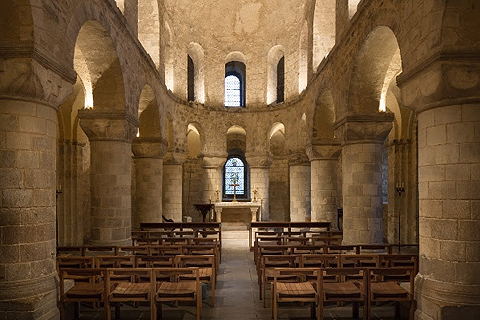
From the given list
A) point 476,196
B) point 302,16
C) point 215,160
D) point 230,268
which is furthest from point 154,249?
point 302,16

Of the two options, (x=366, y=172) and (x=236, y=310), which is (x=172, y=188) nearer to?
(x=366, y=172)

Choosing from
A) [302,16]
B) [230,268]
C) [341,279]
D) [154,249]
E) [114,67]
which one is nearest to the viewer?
[341,279]

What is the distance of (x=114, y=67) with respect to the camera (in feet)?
32.4

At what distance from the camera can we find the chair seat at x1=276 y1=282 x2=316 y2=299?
566 centimetres

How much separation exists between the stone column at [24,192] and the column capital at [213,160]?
14.5 metres

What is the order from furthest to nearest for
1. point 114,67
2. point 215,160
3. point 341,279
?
point 215,160 < point 114,67 < point 341,279

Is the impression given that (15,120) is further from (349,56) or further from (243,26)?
(243,26)

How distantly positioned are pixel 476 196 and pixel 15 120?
584cm

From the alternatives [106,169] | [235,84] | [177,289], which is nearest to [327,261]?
[177,289]

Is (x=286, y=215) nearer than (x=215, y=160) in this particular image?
No

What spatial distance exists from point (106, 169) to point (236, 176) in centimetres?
1530

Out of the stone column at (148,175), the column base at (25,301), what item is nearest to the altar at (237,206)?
the stone column at (148,175)

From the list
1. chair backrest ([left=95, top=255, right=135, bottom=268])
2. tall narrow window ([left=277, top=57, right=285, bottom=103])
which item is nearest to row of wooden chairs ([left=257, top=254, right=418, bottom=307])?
chair backrest ([left=95, top=255, right=135, bottom=268])

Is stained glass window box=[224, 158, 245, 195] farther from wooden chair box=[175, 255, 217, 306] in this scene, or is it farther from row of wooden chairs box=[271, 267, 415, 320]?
row of wooden chairs box=[271, 267, 415, 320]
